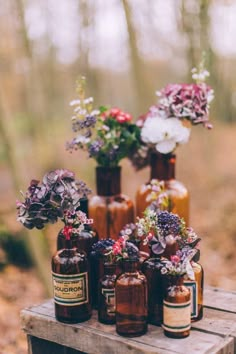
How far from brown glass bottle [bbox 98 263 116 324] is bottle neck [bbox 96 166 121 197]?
18.0 inches

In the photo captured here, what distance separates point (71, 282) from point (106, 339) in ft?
0.65

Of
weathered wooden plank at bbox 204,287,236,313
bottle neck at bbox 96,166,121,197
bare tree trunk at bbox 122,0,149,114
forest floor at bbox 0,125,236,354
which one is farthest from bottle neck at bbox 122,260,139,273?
bare tree trunk at bbox 122,0,149,114

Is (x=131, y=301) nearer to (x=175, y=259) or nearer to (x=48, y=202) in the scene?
(x=175, y=259)

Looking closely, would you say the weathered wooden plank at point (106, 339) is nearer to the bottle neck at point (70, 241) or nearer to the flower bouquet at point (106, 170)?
the bottle neck at point (70, 241)

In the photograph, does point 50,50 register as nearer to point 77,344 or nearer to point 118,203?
point 118,203

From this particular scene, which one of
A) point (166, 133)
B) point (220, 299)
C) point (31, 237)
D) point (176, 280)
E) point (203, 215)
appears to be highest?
point (166, 133)

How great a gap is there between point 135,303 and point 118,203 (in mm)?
562

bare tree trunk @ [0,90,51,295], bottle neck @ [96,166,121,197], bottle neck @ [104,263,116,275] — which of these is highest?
bottle neck @ [96,166,121,197]

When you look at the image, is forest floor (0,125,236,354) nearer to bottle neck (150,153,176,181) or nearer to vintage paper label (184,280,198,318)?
bottle neck (150,153,176,181)

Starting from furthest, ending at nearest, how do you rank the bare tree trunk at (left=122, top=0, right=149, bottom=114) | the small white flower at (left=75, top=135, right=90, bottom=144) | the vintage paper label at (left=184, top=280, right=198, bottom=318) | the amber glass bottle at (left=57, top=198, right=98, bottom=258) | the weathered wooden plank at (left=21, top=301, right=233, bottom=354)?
the bare tree trunk at (left=122, top=0, right=149, bottom=114) → the small white flower at (left=75, top=135, right=90, bottom=144) → the amber glass bottle at (left=57, top=198, right=98, bottom=258) → the vintage paper label at (left=184, top=280, right=198, bottom=318) → the weathered wooden plank at (left=21, top=301, right=233, bottom=354)

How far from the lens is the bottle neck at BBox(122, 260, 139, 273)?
1.58m

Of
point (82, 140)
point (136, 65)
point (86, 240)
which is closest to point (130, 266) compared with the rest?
point (86, 240)

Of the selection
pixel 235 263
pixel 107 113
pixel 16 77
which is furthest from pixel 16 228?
pixel 107 113

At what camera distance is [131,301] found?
1608 mm
